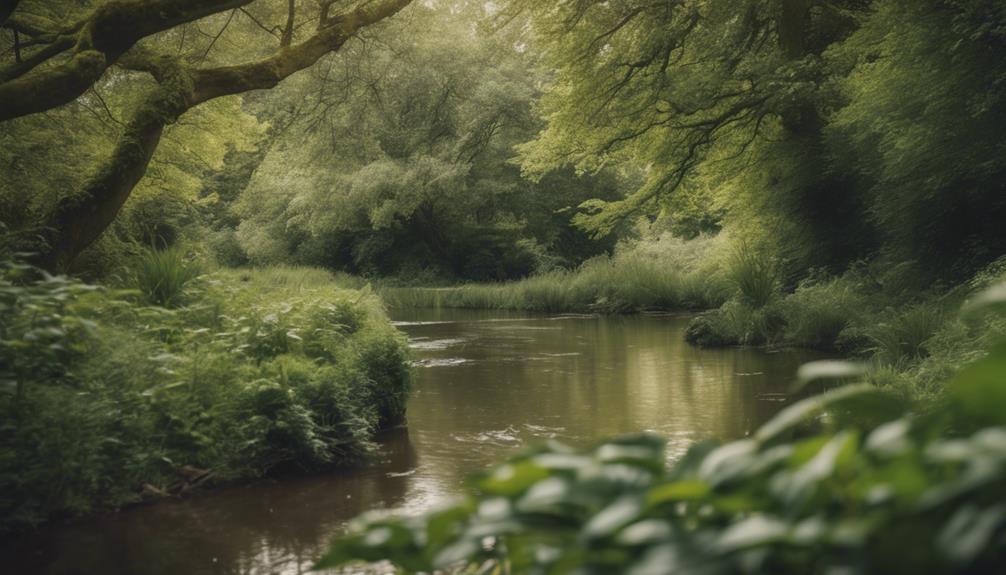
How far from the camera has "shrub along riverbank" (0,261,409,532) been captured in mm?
4551

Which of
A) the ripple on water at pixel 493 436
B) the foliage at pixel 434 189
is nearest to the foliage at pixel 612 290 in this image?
the foliage at pixel 434 189

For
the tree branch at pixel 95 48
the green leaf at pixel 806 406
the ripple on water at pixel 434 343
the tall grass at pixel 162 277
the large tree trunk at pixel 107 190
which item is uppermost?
the tree branch at pixel 95 48

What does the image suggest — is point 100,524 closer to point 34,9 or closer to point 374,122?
point 34,9

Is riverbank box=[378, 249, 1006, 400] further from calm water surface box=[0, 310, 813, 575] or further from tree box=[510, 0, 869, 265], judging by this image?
tree box=[510, 0, 869, 265]

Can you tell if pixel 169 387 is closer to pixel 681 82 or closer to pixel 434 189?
pixel 681 82

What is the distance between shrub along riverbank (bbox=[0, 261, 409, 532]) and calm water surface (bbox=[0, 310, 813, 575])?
0.25 metres

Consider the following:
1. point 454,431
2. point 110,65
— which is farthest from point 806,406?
point 110,65

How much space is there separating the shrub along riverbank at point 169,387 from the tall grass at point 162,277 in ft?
0.04

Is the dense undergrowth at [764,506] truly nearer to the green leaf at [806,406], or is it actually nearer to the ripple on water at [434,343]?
the green leaf at [806,406]

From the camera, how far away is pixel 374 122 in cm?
3066

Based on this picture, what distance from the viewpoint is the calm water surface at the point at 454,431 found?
14.3 feet

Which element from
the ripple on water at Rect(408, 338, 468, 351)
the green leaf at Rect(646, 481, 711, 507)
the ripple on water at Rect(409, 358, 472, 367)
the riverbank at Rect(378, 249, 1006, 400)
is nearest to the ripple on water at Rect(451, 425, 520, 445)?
the riverbank at Rect(378, 249, 1006, 400)

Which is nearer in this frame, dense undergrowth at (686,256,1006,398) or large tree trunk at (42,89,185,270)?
dense undergrowth at (686,256,1006,398)

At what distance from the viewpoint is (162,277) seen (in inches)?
295
